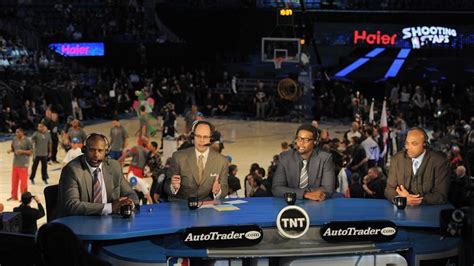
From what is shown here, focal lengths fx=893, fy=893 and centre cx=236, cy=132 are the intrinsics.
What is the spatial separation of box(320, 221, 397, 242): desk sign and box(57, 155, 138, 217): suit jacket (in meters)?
1.72

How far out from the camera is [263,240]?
7.02 metres

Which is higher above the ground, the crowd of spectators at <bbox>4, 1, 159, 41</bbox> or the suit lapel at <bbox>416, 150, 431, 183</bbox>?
the crowd of spectators at <bbox>4, 1, 159, 41</bbox>

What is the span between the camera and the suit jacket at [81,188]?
7.18 meters

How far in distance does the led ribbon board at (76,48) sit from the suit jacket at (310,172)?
2727 cm

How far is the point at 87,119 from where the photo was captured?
29922 millimetres

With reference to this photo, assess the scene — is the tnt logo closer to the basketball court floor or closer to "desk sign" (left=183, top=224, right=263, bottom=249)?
"desk sign" (left=183, top=224, right=263, bottom=249)

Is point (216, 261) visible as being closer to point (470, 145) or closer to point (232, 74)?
point (470, 145)

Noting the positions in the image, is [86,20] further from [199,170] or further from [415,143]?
[415,143]

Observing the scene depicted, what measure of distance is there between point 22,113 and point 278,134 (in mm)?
7654

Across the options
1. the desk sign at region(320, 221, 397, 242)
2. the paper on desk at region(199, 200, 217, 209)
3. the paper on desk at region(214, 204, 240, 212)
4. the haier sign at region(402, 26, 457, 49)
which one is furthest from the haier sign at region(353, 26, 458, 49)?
the desk sign at region(320, 221, 397, 242)

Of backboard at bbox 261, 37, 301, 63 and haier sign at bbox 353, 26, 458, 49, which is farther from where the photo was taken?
haier sign at bbox 353, 26, 458, 49

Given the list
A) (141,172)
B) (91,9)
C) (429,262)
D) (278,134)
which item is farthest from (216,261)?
(91,9)

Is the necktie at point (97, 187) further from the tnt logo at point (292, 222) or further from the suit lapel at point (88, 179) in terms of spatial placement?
the tnt logo at point (292, 222)

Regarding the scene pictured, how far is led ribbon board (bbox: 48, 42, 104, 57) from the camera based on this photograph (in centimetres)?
3444
